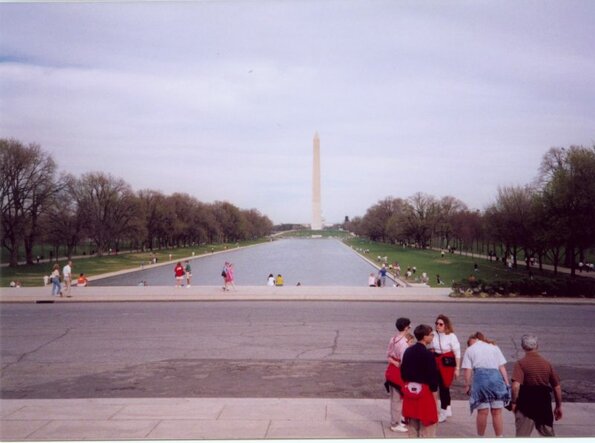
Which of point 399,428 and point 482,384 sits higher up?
point 482,384

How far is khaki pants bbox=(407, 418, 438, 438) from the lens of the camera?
22.0ft

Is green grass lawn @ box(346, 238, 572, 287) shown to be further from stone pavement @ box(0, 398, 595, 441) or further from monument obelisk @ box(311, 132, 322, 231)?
monument obelisk @ box(311, 132, 322, 231)

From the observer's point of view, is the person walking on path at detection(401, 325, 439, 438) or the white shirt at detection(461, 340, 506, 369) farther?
the white shirt at detection(461, 340, 506, 369)

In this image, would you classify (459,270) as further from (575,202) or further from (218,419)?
(218,419)

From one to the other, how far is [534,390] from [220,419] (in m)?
4.44

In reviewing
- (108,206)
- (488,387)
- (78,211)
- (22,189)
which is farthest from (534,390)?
(108,206)

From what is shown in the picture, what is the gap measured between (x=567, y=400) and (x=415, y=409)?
461cm

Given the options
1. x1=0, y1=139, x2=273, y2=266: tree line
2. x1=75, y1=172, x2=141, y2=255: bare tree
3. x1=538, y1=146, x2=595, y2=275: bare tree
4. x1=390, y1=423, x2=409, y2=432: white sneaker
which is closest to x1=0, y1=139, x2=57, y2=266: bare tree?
x1=0, y1=139, x2=273, y2=266: tree line

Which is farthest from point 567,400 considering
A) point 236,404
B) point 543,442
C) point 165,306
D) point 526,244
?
point 526,244

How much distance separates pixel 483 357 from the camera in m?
7.21

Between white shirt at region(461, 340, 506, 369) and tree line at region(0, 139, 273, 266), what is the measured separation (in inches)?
1816

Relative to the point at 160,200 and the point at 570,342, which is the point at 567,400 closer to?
the point at 570,342

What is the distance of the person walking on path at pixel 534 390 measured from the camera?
21.7ft

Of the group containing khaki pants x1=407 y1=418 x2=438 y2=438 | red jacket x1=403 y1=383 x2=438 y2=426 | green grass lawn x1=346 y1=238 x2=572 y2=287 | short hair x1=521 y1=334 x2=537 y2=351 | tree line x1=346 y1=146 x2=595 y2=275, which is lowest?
green grass lawn x1=346 y1=238 x2=572 y2=287
